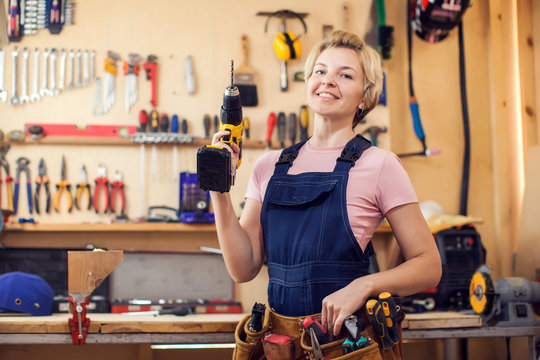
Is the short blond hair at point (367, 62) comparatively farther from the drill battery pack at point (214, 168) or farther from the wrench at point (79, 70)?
the wrench at point (79, 70)

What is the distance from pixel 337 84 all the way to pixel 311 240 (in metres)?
0.42

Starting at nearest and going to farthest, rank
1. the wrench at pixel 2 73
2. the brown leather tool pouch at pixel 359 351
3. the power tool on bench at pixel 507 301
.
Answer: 1. the brown leather tool pouch at pixel 359 351
2. the power tool on bench at pixel 507 301
3. the wrench at pixel 2 73

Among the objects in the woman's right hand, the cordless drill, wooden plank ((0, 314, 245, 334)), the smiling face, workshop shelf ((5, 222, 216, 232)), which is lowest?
wooden plank ((0, 314, 245, 334))

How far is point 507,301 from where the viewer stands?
254 centimetres

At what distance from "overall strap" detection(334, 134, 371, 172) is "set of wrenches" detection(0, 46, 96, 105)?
2542 millimetres

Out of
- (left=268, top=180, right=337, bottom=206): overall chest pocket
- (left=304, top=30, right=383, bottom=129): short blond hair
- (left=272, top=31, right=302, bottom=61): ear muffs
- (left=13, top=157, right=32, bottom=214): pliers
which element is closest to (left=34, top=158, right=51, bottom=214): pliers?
(left=13, top=157, right=32, bottom=214): pliers

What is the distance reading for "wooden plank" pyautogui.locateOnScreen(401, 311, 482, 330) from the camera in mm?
2473

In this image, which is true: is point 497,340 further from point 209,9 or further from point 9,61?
point 9,61

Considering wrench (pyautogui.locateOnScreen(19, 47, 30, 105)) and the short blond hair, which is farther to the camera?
wrench (pyautogui.locateOnScreen(19, 47, 30, 105))

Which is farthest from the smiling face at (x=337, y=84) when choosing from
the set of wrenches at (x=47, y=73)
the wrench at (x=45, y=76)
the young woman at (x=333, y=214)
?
the wrench at (x=45, y=76)

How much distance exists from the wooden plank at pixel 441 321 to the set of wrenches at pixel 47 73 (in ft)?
8.19

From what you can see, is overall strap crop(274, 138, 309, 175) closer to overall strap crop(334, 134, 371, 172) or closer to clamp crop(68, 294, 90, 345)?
overall strap crop(334, 134, 371, 172)

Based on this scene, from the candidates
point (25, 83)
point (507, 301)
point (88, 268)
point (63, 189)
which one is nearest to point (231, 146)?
point (88, 268)

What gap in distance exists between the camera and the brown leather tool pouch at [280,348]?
1.30 m
